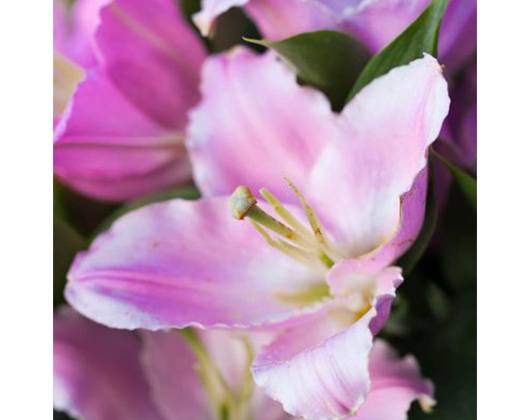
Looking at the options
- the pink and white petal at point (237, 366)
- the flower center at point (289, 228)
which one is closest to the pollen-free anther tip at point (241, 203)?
the flower center at point (289, 228)

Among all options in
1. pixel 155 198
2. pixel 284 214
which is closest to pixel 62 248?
pixel 155 198

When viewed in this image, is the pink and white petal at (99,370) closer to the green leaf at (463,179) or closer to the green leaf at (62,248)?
the green leaf at (62,248)

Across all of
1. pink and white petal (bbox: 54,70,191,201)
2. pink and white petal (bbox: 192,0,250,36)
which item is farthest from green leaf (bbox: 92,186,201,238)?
pink and white petal (bbox: 192,0,250,36)

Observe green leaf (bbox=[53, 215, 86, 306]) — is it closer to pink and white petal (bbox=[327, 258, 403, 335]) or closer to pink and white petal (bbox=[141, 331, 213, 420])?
pink and white petal (bbox=[141, 331, 213, 420])

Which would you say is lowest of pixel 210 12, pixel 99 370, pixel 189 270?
pixel 99 370

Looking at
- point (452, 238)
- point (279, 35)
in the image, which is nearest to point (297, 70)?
point (279, 35)

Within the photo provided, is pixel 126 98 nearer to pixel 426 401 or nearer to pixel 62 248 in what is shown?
pixel 62 248
